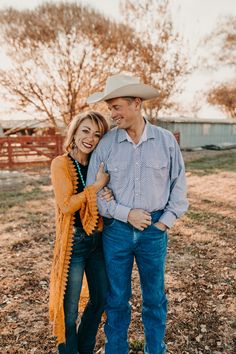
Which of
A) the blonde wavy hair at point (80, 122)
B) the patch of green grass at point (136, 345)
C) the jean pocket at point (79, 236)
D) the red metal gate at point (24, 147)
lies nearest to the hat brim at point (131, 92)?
the blonde wavy hair at point (80, 122)

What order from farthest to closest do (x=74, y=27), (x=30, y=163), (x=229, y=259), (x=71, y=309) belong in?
(x=74, y=27)
(x=30, y=163)
(x=229, y=259)
(x=71, y=309)

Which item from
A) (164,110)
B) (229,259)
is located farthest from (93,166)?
(164,110)

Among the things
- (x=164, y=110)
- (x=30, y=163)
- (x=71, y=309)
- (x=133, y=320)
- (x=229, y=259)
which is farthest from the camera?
(x=164, y=110)

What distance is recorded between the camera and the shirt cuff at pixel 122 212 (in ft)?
8.23

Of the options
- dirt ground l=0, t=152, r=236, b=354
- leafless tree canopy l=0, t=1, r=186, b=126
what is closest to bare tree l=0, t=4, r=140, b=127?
leafless tree canopy l=0, t=1, r=186, b=126

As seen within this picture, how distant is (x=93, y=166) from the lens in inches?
102

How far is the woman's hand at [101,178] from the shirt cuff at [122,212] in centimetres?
21

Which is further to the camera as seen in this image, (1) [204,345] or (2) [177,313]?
(2) [177,313]

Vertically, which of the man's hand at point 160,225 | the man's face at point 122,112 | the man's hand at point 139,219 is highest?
the man's face at point 122,112

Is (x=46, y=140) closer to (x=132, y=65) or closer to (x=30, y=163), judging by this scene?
(x=30, y=163)

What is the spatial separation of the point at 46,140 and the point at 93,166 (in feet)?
48.3

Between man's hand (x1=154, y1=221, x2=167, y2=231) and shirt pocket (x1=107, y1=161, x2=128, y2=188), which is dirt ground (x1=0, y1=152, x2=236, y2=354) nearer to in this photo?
man's hand (x1=154, y1=221, x2=167, y2=231)

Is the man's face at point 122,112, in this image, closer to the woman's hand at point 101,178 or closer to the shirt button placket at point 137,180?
the shirt button placket at point 137,180

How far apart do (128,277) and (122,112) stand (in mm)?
1367
